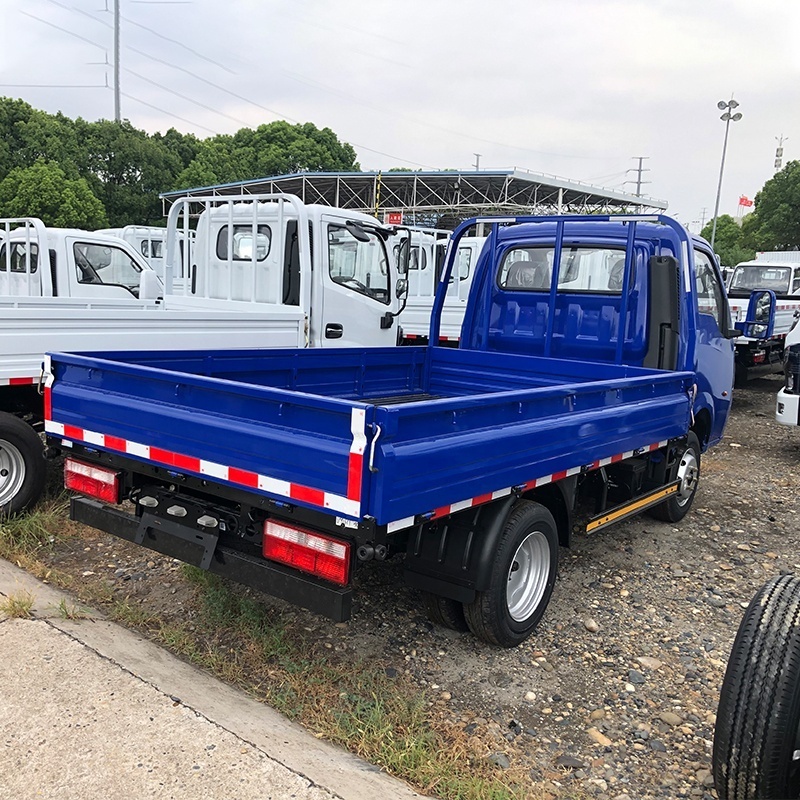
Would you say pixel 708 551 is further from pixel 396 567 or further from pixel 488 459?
pixel 488 459

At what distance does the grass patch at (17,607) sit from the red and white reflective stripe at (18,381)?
1.72 m

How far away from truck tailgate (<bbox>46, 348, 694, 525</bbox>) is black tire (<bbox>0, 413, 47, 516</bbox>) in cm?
132

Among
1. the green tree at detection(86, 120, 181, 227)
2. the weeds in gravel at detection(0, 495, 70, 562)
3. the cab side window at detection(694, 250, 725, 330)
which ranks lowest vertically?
the weeds in gravel at detection(0, 495, 70, 562)

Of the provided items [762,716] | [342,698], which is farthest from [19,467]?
[762,716]

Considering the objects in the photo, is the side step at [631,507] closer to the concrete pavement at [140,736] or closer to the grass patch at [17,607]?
the concrete pavement at [140,736]

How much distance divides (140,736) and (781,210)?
148ft

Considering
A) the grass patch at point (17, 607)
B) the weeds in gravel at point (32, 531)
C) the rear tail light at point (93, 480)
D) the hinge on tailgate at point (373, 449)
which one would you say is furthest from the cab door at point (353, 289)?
the hinge on tailgate at point (373, 449)

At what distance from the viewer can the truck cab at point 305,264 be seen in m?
7.42

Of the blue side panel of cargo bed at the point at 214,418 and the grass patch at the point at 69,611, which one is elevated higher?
the blue side panel of cargo bed at the point at 214,418

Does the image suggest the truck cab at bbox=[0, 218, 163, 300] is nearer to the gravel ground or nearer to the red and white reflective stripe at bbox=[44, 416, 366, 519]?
the gravel ground

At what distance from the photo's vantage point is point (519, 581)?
12.4ft

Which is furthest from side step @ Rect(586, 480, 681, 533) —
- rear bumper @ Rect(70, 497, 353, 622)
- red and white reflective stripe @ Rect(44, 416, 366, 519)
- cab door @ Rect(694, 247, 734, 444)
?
red and white reflective stripe @ Rect(44, 416, 366, 519)

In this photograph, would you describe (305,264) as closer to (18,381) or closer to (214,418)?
(18,381)

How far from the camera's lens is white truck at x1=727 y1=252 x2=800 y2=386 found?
12039 millimetres
